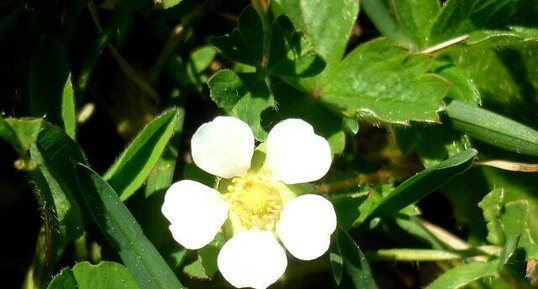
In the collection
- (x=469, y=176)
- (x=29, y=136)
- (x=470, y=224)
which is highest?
(x=29, y=136)

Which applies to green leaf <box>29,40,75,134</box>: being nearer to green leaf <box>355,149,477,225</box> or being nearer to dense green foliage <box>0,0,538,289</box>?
dense green foliage <box>0,0,538,289</box>

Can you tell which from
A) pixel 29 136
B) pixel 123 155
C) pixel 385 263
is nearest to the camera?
pixel 29 136

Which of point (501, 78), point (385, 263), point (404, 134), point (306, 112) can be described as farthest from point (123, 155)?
point (501, 78)

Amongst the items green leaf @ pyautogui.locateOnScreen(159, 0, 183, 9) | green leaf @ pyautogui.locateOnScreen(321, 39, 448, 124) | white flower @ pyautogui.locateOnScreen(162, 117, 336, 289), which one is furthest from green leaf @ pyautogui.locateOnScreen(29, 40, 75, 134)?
green leaf @ pyautogui.locateOnScreen(321, 39, 448, 124)

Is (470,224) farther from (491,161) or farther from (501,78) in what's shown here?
(501,78)

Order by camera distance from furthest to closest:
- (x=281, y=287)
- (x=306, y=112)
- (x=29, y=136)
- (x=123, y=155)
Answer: (x=281, y=287) < (x=306, y=112) < (x=123, y=155) < (x=29, y=136)

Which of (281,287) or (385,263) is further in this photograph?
(385,263)

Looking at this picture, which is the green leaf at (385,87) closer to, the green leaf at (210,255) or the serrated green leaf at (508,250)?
the serrated green leaf at (508,250)
